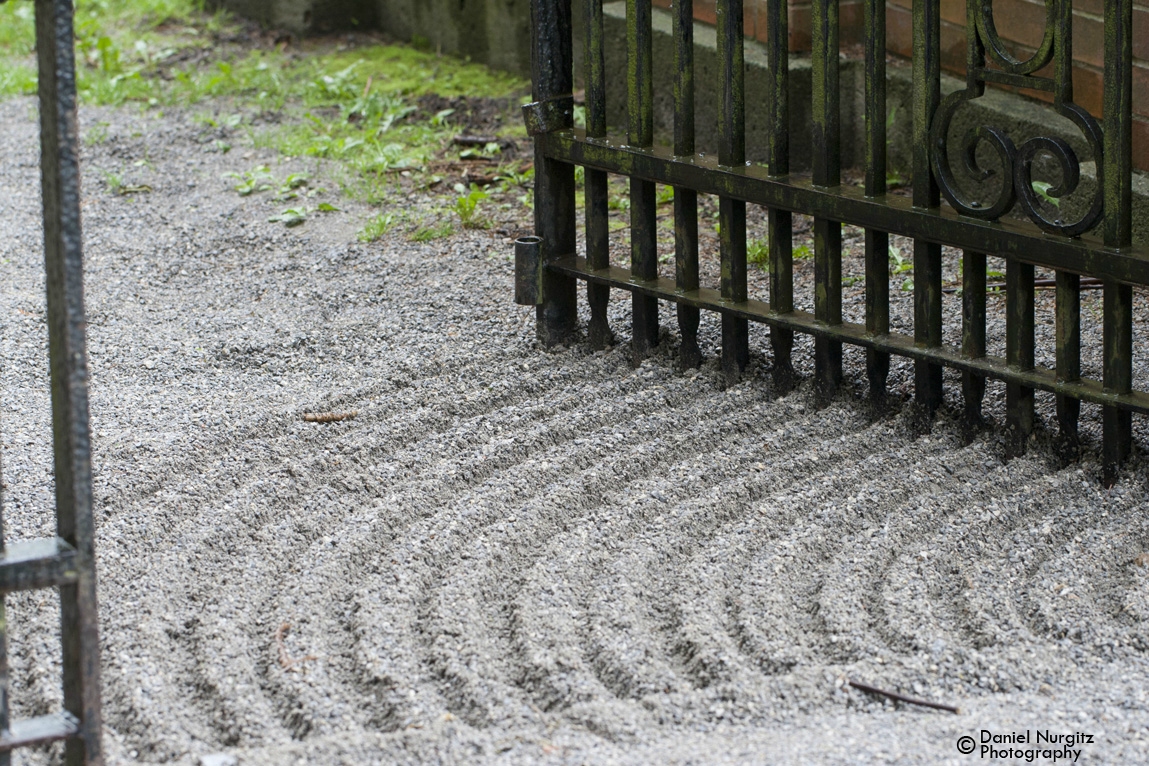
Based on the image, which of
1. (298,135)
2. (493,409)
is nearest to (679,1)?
(493,409)

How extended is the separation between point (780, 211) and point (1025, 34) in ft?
5.26

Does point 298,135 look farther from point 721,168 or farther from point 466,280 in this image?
point 721,168

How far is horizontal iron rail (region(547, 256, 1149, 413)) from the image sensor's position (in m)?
2.76

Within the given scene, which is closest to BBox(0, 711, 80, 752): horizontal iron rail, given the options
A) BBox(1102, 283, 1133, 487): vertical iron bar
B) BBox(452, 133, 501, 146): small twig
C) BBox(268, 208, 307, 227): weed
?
BBox(1102, 283, 1133, 487): vertical iron bar

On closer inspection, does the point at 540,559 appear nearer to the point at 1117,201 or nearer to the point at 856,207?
the point at 856,207

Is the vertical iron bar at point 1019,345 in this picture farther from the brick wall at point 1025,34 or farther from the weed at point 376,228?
the weed at point 376,228

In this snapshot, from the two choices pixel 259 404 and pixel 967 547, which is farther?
pixel 259 404

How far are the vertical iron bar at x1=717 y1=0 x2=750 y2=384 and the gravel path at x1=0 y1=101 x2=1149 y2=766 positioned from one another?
0.09m

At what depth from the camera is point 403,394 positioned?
3.38m

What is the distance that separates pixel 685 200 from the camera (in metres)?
3.34

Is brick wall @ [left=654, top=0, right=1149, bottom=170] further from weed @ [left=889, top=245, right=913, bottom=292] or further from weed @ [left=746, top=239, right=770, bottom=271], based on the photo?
weed @ [left=746, top=239, right=770, bottom=271]

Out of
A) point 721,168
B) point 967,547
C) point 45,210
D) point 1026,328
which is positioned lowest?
point 967,547

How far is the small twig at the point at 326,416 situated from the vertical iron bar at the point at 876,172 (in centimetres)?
125

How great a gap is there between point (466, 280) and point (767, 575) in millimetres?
1999
